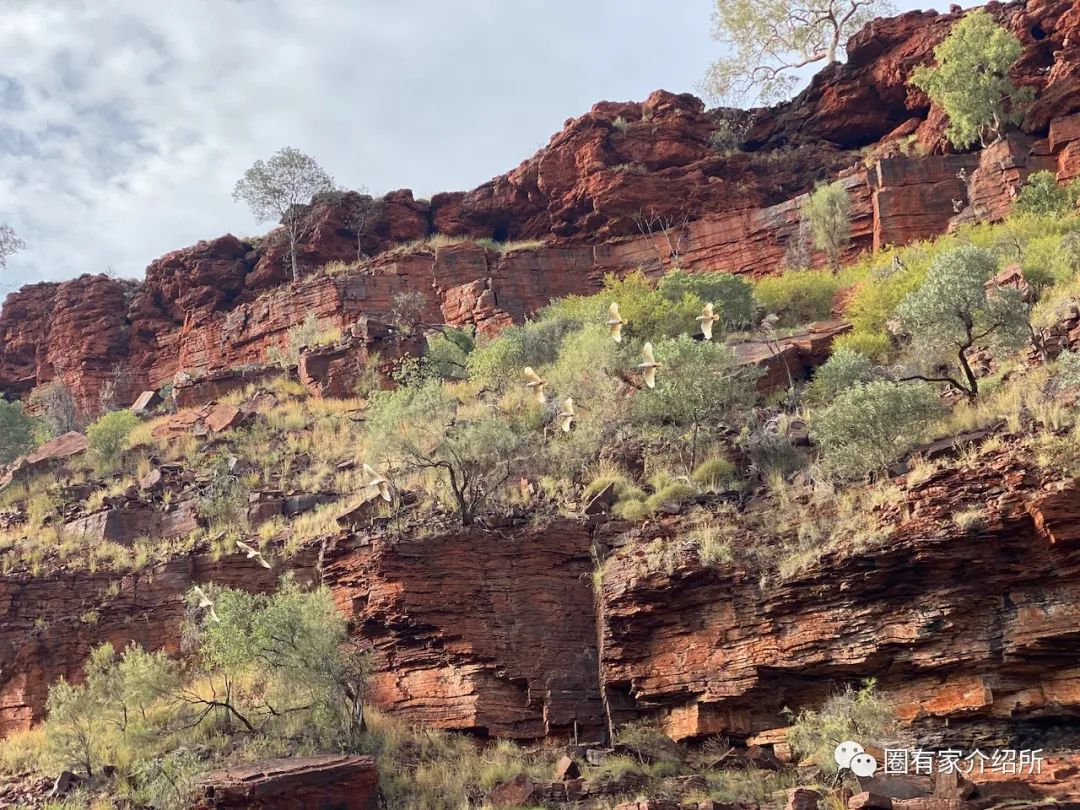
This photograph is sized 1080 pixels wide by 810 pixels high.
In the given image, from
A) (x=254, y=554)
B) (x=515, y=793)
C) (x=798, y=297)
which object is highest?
(x=798, y=297)

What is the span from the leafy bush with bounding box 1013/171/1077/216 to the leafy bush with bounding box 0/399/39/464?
31.9m

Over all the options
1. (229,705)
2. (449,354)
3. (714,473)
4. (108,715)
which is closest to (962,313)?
(714,473)

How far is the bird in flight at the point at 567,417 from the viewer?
1862 centimetres

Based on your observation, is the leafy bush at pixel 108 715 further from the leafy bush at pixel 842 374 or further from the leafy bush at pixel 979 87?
the leafy bush at pixel 979 87

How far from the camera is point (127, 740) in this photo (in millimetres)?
15242

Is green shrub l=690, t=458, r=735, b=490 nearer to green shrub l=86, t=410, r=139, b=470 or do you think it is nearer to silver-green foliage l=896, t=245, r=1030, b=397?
silver-green foliage l=896, t=245, r=1030, b=397

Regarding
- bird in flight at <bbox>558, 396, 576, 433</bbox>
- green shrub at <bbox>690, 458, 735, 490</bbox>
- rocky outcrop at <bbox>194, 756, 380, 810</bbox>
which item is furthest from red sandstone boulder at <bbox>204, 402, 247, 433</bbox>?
rocky outcrop at <bbox>194, 756, 380, 810</bbox>

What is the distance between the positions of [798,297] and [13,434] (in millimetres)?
25729

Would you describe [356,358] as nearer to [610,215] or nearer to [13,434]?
[13,434]

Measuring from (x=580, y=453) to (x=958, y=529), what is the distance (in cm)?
816

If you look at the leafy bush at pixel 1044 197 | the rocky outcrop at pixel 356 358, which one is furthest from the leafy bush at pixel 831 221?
the rocky outcrop at pixel 356 358

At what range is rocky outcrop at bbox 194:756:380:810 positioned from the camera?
12.5m

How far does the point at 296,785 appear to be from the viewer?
12617 mm

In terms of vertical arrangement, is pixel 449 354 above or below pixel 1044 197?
below
